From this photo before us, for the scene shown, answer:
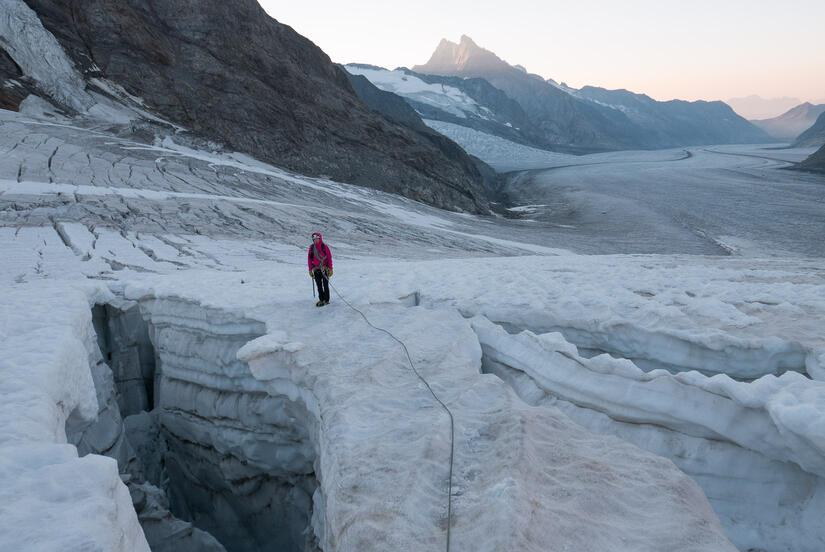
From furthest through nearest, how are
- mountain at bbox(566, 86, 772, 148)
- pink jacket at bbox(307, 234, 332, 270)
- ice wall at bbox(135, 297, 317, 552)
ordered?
mountain at bbox(566, 86, 772, 148)
pink jacket at bbox(307, 234, 332, 270)
ice wall at bbox(135, 297, 317, 552)

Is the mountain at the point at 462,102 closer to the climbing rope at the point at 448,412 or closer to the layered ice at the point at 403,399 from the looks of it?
the layered ice at the point at 403,399

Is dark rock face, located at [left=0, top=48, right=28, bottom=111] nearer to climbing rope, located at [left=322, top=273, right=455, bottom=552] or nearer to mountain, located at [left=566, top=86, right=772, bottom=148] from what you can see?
climbing rope, located at [left=322, top=273, right=455, bottom=552]

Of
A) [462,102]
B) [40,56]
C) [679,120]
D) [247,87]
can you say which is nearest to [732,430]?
[40,56]

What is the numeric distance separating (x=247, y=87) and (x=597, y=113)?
111 m

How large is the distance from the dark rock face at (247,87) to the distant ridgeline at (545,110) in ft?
152

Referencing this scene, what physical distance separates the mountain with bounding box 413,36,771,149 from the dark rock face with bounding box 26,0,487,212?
60748mm

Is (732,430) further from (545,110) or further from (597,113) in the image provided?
(597,113)

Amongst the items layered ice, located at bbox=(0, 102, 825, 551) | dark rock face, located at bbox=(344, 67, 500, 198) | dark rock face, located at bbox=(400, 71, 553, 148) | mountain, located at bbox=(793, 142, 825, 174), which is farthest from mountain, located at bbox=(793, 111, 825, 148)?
layered ice, located at bbox=(0, 102, 825, 551)

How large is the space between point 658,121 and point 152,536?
16589 cm

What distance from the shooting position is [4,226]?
10352mm

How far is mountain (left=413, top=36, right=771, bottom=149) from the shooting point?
356 feet

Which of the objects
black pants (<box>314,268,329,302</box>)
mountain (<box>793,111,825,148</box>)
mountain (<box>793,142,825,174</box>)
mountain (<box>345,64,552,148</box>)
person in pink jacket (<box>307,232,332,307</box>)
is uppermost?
mountain (<box>345,64,552,148</box>)

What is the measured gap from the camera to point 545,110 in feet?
384

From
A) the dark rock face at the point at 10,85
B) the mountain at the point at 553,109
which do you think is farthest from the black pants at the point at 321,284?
the mountain at the point at 553,109
